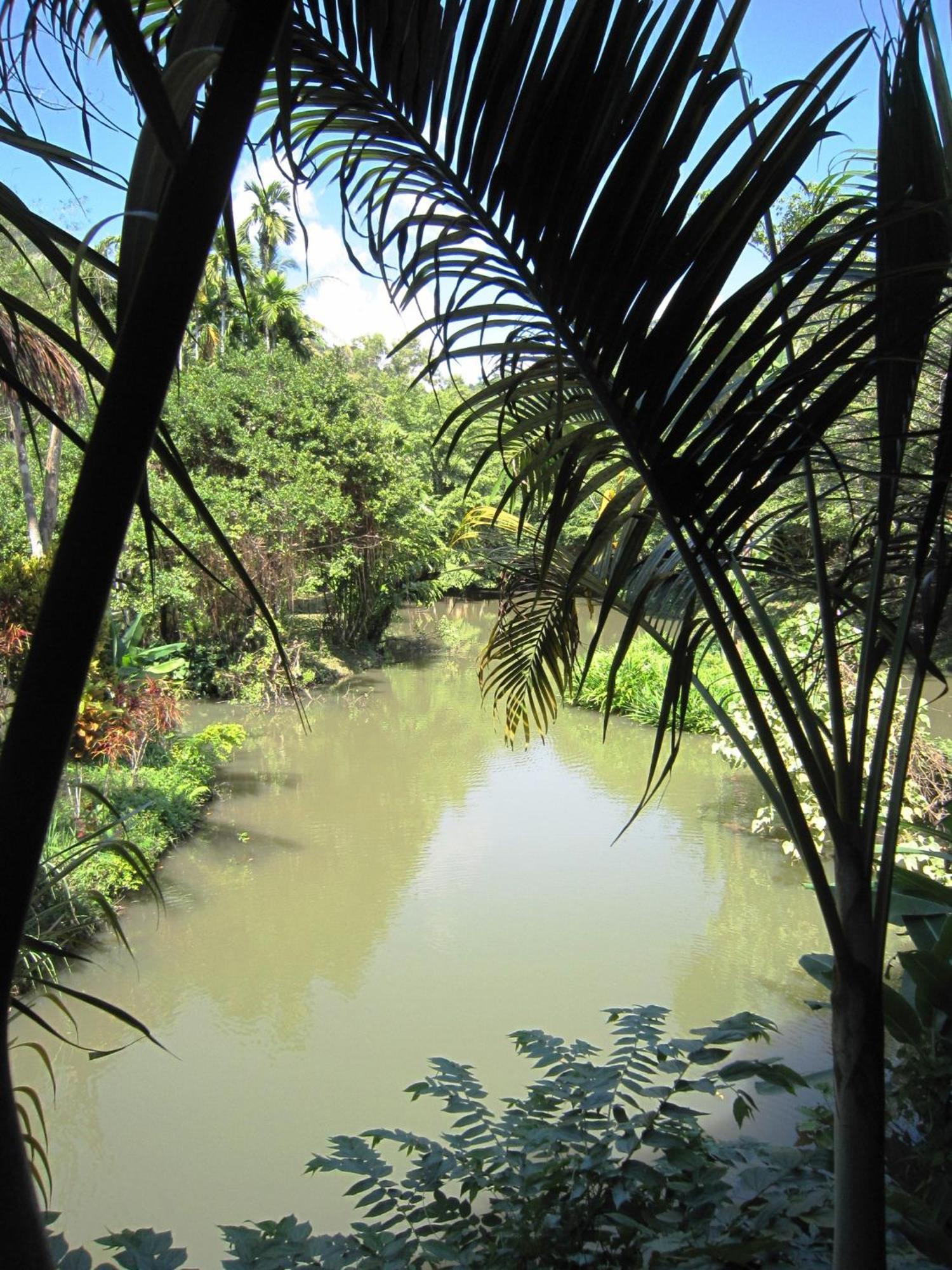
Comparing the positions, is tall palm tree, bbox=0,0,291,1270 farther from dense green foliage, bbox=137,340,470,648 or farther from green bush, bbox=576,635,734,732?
dense green foliage, bbox=137,340,470,648

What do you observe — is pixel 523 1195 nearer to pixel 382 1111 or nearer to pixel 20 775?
pixel 20 775

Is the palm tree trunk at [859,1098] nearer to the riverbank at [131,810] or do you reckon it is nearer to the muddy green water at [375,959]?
the muddy green water at [375,959]

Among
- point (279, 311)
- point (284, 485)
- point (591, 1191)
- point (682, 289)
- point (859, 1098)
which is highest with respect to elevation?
point (279, 311)

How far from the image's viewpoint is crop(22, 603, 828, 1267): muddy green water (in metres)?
3.40

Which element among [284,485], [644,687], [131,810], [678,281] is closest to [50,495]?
[284,485]

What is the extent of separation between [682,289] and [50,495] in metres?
8.81

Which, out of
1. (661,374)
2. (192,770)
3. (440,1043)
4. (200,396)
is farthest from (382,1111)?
(200,396)

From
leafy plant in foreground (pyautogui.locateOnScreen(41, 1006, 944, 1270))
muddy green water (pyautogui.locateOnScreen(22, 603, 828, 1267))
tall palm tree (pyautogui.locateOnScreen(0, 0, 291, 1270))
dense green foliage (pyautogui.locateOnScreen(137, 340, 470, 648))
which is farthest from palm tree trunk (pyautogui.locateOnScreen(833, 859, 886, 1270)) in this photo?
dense green foliage (pyautogui.locateOnScreen(137, 340, 470, 648))

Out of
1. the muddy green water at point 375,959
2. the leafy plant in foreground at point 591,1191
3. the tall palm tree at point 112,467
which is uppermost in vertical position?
the tall palm tree at point 112,467

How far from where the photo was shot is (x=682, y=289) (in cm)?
95

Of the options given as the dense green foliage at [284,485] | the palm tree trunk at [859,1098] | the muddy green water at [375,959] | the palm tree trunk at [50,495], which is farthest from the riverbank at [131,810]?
the dense green foliage at [284,485]

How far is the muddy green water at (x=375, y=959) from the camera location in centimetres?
340

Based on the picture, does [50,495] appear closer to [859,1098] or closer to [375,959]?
[375,959]

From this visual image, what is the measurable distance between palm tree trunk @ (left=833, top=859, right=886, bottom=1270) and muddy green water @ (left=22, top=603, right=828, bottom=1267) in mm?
2358
